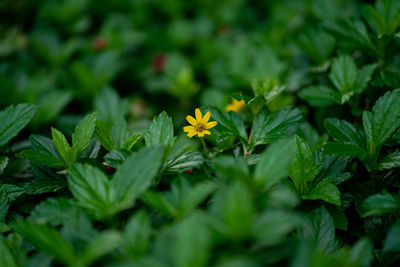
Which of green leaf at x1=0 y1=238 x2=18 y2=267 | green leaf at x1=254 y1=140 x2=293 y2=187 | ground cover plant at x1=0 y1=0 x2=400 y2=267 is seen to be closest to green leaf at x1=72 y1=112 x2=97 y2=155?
ground cover plant at x1=0 y1=0 x2=400 y2=267

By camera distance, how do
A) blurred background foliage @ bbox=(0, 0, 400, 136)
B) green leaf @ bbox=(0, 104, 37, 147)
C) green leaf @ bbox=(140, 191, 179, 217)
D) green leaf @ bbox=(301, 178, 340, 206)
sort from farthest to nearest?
blurred background foliage @ bbox=(0, 0, 400, 136) → green leaf @ bbox=(0, 104, 37, 147) → green leaf @ bbox=(301, 178, 340, 206) → green leaf @ bbox=(140, 191, 179, 217)

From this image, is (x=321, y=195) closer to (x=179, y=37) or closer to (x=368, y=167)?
(x=368, y=167)

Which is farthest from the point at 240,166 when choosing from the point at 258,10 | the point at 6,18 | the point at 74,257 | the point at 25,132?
the point at 6,18

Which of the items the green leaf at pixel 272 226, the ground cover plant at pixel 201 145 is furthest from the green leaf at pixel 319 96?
the green leaf at pixel 272 226

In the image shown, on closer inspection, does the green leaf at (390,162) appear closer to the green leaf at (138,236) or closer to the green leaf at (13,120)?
the green leaf at (138,236)

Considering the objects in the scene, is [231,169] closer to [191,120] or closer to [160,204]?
[160,204]

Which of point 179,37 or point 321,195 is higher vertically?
point 179,37

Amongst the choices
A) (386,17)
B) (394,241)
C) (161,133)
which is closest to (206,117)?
(161,133)

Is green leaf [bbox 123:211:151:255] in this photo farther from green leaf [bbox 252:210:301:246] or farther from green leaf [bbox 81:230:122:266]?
green leaf [bbox 252:210:301:246]
